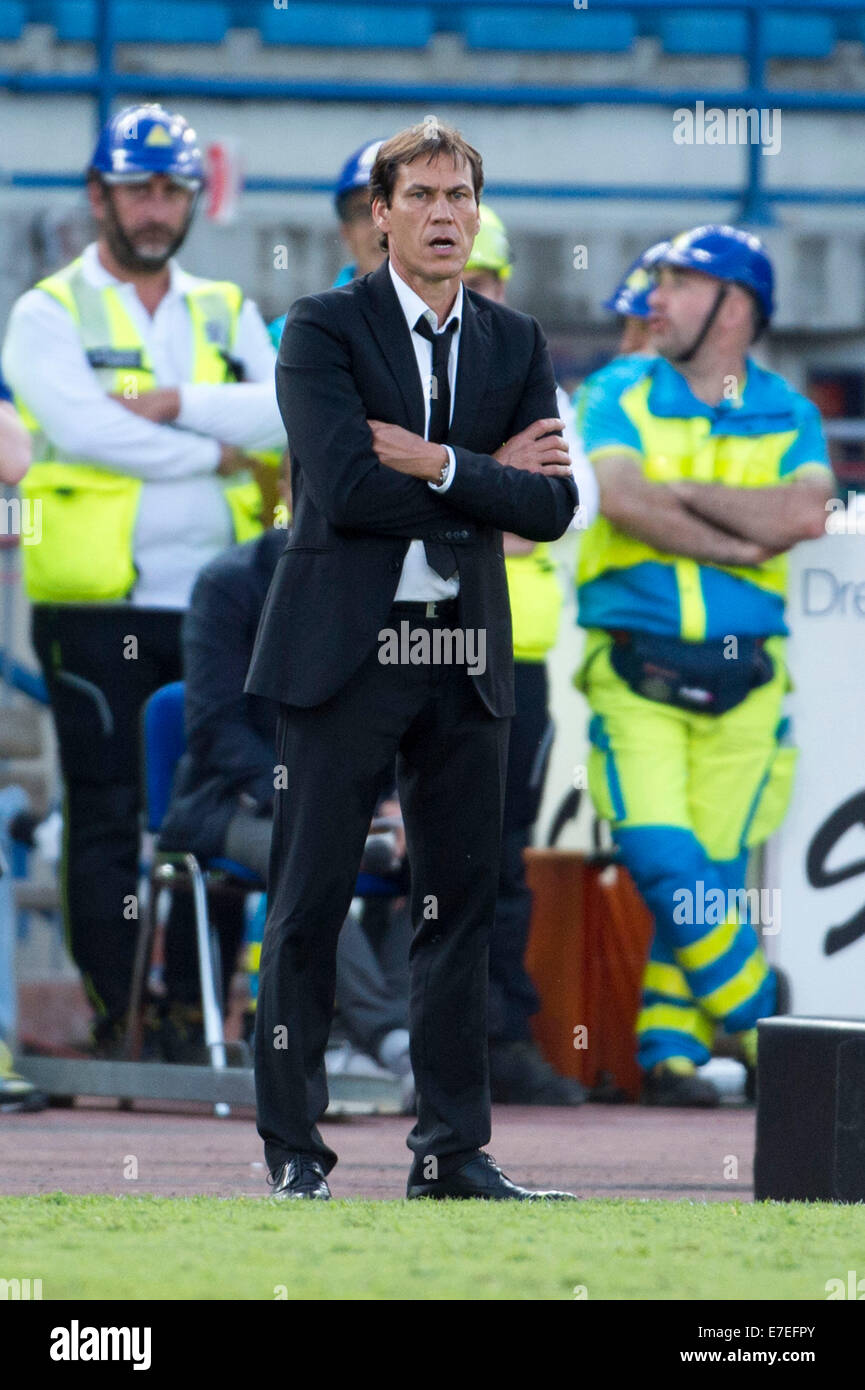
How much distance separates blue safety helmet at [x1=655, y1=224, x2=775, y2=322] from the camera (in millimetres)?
7910

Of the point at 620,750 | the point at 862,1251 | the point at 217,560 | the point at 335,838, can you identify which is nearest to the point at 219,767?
the point at 217,560

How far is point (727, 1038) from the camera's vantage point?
25.8 ft

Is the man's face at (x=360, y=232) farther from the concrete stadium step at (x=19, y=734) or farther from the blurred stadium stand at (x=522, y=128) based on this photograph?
the concrete stadium step at (x=19, y=734)

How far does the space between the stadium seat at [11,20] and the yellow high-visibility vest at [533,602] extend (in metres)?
5.76

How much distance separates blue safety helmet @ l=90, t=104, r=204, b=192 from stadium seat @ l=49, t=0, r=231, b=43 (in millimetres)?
4954

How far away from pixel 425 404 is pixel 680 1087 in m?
3.22

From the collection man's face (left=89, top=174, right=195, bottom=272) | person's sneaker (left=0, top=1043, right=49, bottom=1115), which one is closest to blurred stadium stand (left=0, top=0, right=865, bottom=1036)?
man's face (left=89, top=174, right=195, bottom=272)

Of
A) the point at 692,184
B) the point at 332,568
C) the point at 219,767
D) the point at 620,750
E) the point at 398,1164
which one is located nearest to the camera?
the point at 332,568

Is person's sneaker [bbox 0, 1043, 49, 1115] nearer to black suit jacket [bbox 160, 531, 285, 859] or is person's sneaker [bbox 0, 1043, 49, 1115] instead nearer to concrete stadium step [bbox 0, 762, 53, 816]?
black suit jacket [bbox 160, 531, 285, 859]

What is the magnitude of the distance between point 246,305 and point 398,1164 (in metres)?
2.98

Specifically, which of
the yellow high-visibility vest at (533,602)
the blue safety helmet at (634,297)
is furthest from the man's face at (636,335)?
the yellow high-visibility vest at (533,602)

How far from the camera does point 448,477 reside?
4859mm

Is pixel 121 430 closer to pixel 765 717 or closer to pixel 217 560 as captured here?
pixel 217 560

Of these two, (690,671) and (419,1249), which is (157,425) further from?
(419,1249)
